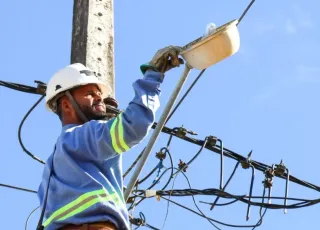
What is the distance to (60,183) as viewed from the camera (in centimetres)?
527

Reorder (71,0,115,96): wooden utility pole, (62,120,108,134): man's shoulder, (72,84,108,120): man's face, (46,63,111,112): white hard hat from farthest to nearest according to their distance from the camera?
1. (71,0,115,96): wooden utility pole
2. (46,63,111,112): white hard hat
3. (72,84,108,120): man's face
4. (62,120,108,134): man's shoulder

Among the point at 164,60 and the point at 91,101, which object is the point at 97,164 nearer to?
the point at 91,101

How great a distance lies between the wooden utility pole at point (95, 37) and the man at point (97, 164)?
1408mm

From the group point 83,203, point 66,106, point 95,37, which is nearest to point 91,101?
point 66,106

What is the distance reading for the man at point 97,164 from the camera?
5051mm

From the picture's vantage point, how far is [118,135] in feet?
16.6

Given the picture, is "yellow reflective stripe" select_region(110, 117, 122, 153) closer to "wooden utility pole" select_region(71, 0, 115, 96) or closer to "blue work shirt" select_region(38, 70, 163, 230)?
"blue work shirt" select_region(38, 70, 163, 230)

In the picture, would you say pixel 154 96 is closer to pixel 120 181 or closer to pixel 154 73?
pixel 154 73

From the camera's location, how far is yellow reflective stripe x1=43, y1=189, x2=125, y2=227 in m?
5.11

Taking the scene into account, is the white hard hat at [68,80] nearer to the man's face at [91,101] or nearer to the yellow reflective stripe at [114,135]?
the man's face at [91,101]

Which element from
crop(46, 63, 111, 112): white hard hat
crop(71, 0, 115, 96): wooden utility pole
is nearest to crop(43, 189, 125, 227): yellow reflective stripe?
crop(46, 63, 111, 112): white hard hat

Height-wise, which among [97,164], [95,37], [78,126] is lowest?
[97,164]

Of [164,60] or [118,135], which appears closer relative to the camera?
[118,135]

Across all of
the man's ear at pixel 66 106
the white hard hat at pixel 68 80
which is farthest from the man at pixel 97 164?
the white hard hat at pixel 68 80
